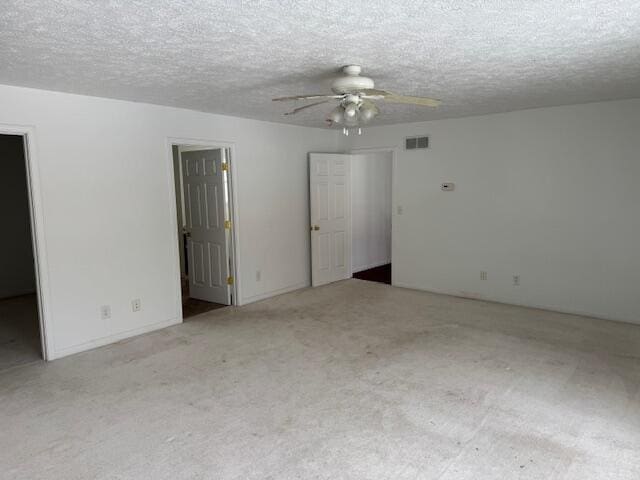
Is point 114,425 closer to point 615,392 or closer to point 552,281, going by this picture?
point 615,392

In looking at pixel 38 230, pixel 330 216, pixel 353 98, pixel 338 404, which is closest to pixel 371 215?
pixel 330 216

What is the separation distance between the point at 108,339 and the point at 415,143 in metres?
4.38

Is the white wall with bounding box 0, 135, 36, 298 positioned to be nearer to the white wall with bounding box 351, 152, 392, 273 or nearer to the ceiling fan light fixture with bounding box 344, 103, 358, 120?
the white wall with bounding box 351, 152, 392, 273

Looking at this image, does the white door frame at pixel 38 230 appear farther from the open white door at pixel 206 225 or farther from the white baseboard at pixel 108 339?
the open white door at pixel 206 225

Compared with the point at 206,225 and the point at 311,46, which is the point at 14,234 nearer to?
the point at 206,225

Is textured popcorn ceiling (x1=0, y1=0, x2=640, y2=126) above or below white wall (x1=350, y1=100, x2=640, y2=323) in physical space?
above

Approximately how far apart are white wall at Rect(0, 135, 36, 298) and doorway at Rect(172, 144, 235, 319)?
2.37m

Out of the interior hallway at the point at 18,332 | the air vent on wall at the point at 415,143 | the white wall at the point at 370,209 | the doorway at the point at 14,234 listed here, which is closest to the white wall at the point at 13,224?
the doorway at the point at 14,234

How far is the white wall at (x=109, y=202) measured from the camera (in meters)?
3.81

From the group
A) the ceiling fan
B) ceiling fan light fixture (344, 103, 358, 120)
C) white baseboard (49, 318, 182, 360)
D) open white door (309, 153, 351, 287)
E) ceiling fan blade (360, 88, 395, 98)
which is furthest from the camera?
open white door (309, 153, 351, 287)

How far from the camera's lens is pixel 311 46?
103 inches

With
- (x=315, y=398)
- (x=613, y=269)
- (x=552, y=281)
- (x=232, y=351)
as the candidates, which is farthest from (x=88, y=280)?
(x=613, y=269)

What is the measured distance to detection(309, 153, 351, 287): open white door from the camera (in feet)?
20.8

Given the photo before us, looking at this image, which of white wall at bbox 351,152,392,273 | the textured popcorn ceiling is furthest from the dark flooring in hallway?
the textured popcorn ceiling
